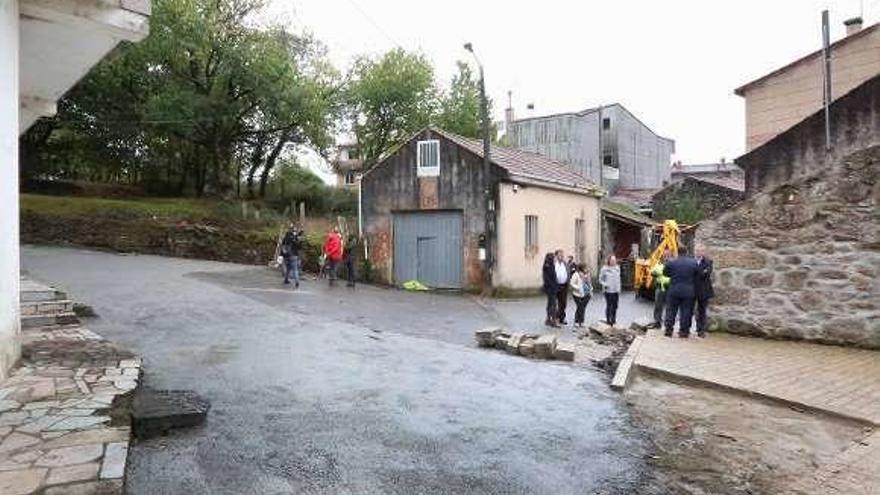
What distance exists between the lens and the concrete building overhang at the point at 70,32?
7.10 meters

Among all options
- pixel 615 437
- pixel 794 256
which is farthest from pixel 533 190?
pixel 615 437

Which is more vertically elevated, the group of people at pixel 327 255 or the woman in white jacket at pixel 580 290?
the group of people at pixel 327 255

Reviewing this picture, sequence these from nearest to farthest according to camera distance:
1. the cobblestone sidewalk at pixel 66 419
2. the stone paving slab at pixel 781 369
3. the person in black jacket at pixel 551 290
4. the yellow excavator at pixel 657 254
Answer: the cobblestone sidewalk at pixel 66 419, the stone paving slab at pixel 781 369, the person in black jacket at pixel 551 290, the yellow excavator at pixel 657 254

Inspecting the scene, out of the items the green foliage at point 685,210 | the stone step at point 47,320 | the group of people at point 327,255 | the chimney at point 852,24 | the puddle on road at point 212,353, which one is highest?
the chimney at point 852,24

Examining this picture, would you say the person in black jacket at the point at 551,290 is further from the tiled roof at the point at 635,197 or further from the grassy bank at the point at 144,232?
the tiled roof at the point at 635,197

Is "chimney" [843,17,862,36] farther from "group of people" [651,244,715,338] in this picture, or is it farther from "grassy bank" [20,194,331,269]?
"grassy bank" [20,194,331,269]

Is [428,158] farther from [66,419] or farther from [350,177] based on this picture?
[350,177]

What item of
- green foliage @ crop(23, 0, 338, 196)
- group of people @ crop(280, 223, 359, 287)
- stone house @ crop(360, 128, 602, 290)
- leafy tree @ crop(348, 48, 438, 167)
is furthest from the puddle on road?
leafy tree @ crop(348, 48, 438, 167)

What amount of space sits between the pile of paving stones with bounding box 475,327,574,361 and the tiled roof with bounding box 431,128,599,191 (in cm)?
1068

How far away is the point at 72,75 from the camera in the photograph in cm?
943

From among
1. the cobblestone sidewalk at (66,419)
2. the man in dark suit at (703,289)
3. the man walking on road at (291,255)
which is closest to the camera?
the cobblestone sidewalk at (66,419)

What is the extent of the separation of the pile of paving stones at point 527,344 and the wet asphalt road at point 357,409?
0.36 metres

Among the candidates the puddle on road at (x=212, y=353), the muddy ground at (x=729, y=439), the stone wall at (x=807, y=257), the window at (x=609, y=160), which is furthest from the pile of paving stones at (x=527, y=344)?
the window at (x=609, y=160)

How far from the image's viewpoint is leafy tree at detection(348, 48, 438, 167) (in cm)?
3741
